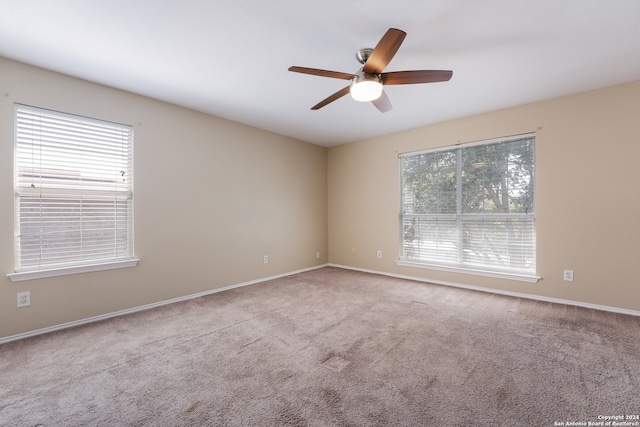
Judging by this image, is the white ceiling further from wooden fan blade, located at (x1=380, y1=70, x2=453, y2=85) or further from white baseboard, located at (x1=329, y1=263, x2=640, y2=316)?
white baseboard, located at (x1=329, y1=263, x2=640, y2=316)

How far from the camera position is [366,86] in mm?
2119

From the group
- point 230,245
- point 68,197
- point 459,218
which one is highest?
point 68,197

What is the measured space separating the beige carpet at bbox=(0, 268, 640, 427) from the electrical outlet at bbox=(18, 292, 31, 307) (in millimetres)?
314

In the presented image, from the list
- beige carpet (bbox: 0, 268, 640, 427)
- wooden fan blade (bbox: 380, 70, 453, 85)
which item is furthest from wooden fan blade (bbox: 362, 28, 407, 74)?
beige carpet (bbox: 0, 268, 640, 427)

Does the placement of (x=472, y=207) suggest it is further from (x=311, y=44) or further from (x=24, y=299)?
(x=24, y=299)

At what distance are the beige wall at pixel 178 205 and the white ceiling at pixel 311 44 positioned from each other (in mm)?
271

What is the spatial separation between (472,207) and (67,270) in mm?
4769

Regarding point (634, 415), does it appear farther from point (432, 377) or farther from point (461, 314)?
point (461, 314)

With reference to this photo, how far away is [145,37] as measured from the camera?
6.83 feet

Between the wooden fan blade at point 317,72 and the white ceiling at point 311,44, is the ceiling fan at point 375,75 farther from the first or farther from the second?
the white ceiling at point 311,44

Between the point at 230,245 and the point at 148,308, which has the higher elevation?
the point at 230,245

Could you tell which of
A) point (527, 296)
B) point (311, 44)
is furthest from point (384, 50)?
point (527, 296)

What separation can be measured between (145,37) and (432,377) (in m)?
3.20

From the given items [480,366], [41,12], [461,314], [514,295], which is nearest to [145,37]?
[41,12]
